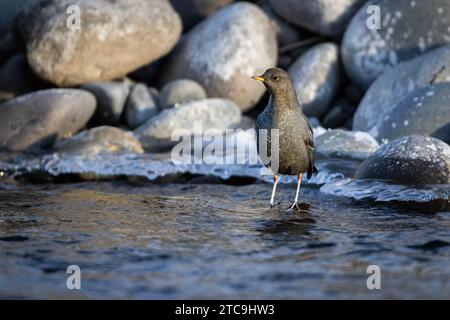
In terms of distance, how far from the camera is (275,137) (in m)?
7.26

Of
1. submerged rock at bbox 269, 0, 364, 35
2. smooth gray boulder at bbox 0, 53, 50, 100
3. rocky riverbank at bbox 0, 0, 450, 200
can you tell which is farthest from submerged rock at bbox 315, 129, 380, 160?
smooth gray boulder at bbox 0, 53, 50, 100

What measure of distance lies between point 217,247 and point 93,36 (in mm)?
6165

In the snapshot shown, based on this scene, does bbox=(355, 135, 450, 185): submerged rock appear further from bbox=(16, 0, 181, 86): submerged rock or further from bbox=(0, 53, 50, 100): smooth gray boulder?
bbox=(0, 53, 50, 100): smooth gray boulder

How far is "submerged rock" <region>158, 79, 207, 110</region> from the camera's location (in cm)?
1141

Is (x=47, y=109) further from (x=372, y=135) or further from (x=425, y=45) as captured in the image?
(x=425, y=45)

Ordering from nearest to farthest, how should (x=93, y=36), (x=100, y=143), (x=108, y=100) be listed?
(x=100, y=143) → (x=93, y=36) → (x=108, y=100)

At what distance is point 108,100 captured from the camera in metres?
11.5

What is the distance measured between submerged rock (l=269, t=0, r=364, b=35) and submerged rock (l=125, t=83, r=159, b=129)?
2.45m

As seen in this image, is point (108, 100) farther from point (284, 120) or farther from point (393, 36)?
point (284, 120)

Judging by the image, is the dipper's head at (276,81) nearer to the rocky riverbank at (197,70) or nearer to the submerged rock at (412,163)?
the submerged rock at (412,163)

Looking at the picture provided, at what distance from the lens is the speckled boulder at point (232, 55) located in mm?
11773

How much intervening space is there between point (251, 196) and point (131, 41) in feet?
14.1

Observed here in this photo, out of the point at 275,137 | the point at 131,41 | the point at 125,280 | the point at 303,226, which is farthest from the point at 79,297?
the point at 131,41

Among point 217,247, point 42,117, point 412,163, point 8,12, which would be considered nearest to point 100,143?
point 42,117
